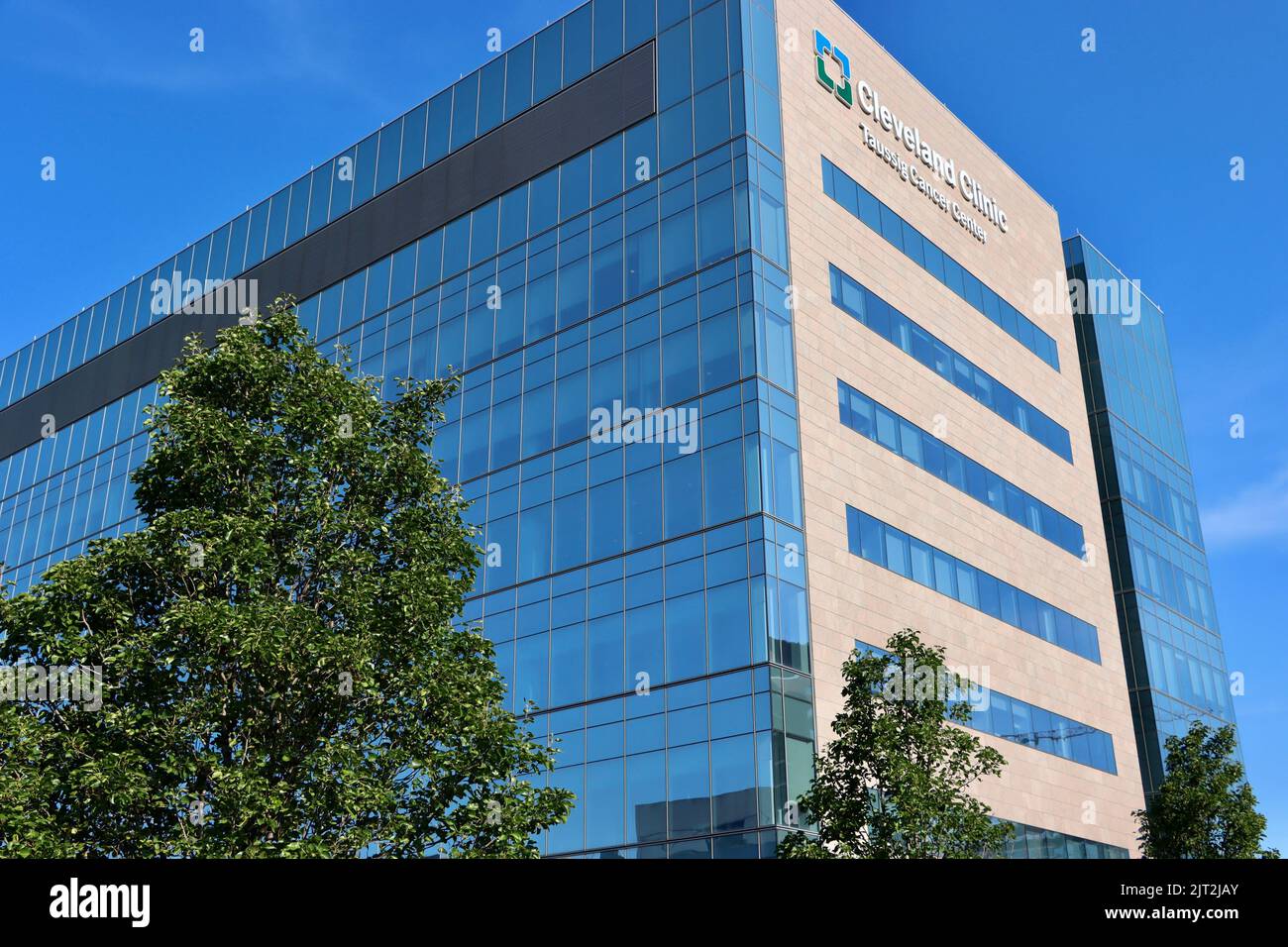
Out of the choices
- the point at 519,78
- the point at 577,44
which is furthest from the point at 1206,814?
the point at 519,78

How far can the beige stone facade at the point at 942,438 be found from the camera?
42.7 metres

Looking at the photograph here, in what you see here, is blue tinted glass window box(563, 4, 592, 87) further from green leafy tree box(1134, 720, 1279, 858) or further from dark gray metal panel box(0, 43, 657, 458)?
green leafy tree box(1134, 720, 1279, 858)

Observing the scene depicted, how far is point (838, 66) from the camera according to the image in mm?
50781

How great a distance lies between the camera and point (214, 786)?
18.8 m

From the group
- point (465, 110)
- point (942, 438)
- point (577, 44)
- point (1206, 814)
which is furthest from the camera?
point (465, 110)

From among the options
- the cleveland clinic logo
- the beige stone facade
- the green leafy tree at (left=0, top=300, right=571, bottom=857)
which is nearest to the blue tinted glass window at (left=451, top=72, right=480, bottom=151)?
the beige stone facade

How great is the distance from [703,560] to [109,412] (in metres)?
43.0

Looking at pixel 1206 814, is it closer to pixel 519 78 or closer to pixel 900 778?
pixel 900 778

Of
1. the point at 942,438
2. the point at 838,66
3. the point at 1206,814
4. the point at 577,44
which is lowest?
the point at 1206,814

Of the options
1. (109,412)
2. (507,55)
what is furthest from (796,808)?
(109,412)

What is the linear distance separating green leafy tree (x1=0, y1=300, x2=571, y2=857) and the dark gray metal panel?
26.5 meters

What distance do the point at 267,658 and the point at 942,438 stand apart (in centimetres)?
3492
